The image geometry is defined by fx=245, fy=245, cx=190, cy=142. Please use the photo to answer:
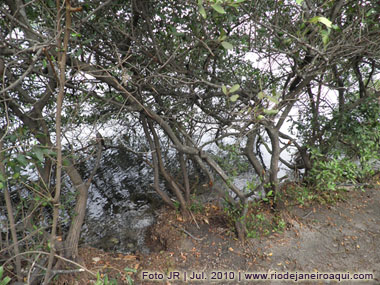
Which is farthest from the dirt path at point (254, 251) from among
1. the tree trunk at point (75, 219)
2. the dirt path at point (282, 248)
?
the tree trunk at point (75, 219)

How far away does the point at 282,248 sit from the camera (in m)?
2.79

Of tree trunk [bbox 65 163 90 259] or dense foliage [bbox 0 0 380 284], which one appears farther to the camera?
tree trunk [bbox 65 163 90 259]

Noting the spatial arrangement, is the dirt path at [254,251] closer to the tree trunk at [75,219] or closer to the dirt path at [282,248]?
the dirt path at [282,248]

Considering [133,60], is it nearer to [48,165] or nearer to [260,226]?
[48,165]

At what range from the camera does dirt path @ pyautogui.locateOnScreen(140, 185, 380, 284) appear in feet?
8.39

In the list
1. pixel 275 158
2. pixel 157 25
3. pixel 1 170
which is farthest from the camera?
pixel 275 158

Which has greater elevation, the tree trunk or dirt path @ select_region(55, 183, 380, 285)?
the tree trunk

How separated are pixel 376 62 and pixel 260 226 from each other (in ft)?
9.09

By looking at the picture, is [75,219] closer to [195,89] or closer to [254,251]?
[254,251]

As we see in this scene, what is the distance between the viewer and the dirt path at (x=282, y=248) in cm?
256

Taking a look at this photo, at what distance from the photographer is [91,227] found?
3783 mm

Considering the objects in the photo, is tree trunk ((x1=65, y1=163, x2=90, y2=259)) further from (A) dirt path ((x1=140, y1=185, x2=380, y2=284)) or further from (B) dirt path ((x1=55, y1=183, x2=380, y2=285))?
(A) dirt path ((x1=140, y1=185, x2=380, y2=284))

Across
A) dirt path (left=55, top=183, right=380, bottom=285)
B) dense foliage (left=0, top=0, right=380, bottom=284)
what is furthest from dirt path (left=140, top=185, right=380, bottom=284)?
dense foliage (left=0, top=0, right=380, bottom=284)

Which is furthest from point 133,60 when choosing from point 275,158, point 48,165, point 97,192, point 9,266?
point 97,192
